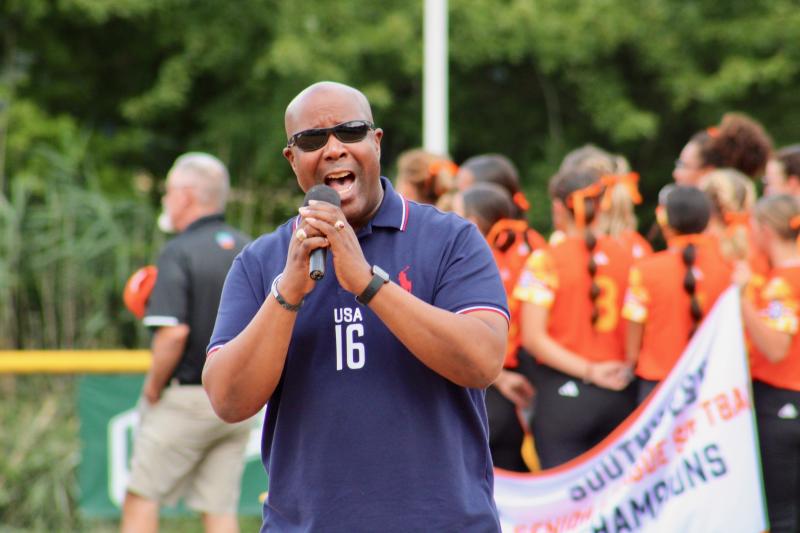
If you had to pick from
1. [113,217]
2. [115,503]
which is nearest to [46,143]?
[113,217]

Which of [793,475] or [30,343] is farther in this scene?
[30,343]

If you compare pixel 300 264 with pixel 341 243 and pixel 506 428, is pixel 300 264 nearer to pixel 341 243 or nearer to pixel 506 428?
pixel 341 243

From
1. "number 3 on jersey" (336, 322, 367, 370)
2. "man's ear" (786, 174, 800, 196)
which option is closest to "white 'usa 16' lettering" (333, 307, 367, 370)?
"number 3 on jersey" (336, 322, 367, 370)

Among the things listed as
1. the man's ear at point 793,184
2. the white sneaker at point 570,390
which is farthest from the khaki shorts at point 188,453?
the man's ear at point 793,184

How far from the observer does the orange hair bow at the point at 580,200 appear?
5898mm

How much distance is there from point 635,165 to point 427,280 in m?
11.3

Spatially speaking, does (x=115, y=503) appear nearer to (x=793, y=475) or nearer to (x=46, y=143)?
(x=793, y=475)

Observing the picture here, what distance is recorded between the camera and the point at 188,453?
6387 millimetres

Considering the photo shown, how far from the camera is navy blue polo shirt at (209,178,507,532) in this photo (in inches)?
106

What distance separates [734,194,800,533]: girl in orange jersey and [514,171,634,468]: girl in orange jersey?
0.64m

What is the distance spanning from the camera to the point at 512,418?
6023mm

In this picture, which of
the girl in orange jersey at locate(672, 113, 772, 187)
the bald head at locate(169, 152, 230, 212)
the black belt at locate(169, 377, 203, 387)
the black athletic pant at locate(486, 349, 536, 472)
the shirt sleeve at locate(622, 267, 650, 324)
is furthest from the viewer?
the girl in orange jersey at locate(672, 113, 772, 187)

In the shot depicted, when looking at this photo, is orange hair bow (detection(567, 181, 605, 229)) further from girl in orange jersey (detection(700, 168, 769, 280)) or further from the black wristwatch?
the black wristwatch

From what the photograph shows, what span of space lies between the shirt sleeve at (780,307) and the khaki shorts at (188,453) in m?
2.70
